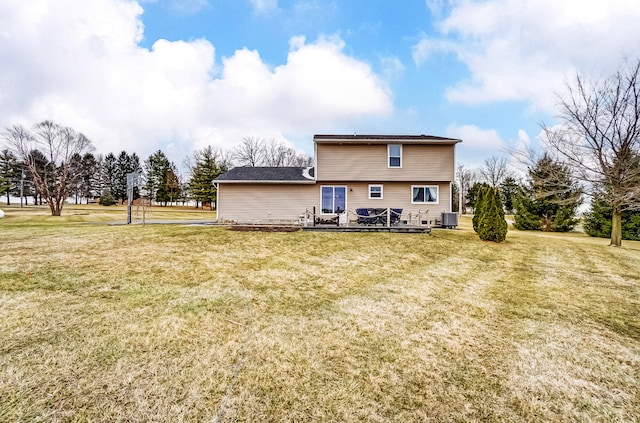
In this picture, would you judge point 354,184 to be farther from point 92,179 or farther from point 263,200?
point 92,179

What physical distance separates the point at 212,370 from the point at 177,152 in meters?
64.1

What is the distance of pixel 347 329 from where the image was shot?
182 inches

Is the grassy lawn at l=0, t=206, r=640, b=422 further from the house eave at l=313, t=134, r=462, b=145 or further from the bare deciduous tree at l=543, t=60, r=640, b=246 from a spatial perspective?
the house eave at l=313, t=134, r=462, b=145

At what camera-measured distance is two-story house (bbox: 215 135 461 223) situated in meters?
17.2

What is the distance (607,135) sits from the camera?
1461cm

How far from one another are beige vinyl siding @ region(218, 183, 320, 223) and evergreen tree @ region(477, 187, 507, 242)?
9.10 m

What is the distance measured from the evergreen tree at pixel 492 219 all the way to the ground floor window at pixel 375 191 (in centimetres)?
603

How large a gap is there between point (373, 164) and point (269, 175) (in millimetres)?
6677

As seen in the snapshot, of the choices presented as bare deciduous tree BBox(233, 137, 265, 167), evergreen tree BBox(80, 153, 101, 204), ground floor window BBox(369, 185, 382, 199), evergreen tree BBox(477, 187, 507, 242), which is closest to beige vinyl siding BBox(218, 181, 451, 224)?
ground floor window BBox(369, 185, 382, 199)

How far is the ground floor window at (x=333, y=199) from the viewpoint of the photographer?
17.8 meters

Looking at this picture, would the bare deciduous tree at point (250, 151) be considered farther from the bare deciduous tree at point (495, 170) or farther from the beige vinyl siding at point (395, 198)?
the bare deciduous tree at point (495, 170)

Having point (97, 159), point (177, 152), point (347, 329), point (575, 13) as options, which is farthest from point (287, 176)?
point (97, 159)

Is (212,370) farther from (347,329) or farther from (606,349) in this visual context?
(606,349)

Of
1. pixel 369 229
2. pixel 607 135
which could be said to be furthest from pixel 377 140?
pixel 607 135
